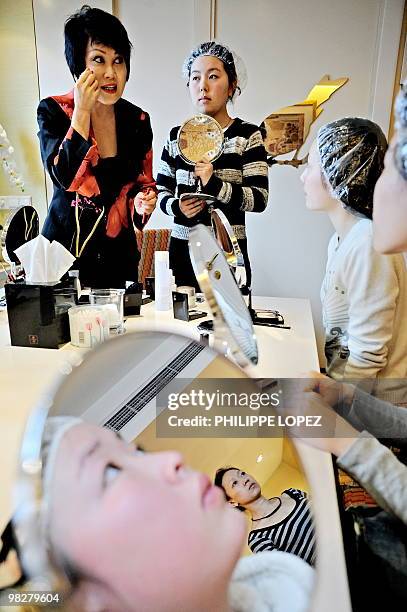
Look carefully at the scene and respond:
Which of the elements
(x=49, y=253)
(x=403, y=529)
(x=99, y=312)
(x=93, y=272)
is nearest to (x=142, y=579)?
(x=403, y=529)

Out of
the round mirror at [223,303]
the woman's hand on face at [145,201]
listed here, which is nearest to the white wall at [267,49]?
the woman's hand on face at [145,201]

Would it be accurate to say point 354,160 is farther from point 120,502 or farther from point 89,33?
point 89,33

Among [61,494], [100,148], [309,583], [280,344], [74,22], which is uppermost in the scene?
[74,22]

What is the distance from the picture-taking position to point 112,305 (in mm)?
1238

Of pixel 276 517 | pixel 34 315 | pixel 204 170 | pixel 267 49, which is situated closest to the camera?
pixel 276 517

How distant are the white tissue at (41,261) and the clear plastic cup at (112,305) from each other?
0.45 ft

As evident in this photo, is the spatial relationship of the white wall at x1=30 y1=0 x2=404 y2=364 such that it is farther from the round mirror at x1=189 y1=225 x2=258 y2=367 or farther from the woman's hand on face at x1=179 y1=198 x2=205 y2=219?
the round mirror at x1=189 y1=225 x2=258 y2=367

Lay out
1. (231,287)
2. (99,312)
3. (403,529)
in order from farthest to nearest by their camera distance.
A: (99,312), (231,287), (403,529)

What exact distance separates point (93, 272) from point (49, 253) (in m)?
0.58

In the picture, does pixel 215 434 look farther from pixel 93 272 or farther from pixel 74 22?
pixel 74 22

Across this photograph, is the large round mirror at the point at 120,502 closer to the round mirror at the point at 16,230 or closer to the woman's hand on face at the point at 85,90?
the round mirror at the point at 16,230

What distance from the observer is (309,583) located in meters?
0.34

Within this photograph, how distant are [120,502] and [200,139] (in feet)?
5.52

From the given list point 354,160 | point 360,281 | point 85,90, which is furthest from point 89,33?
point 360,281
